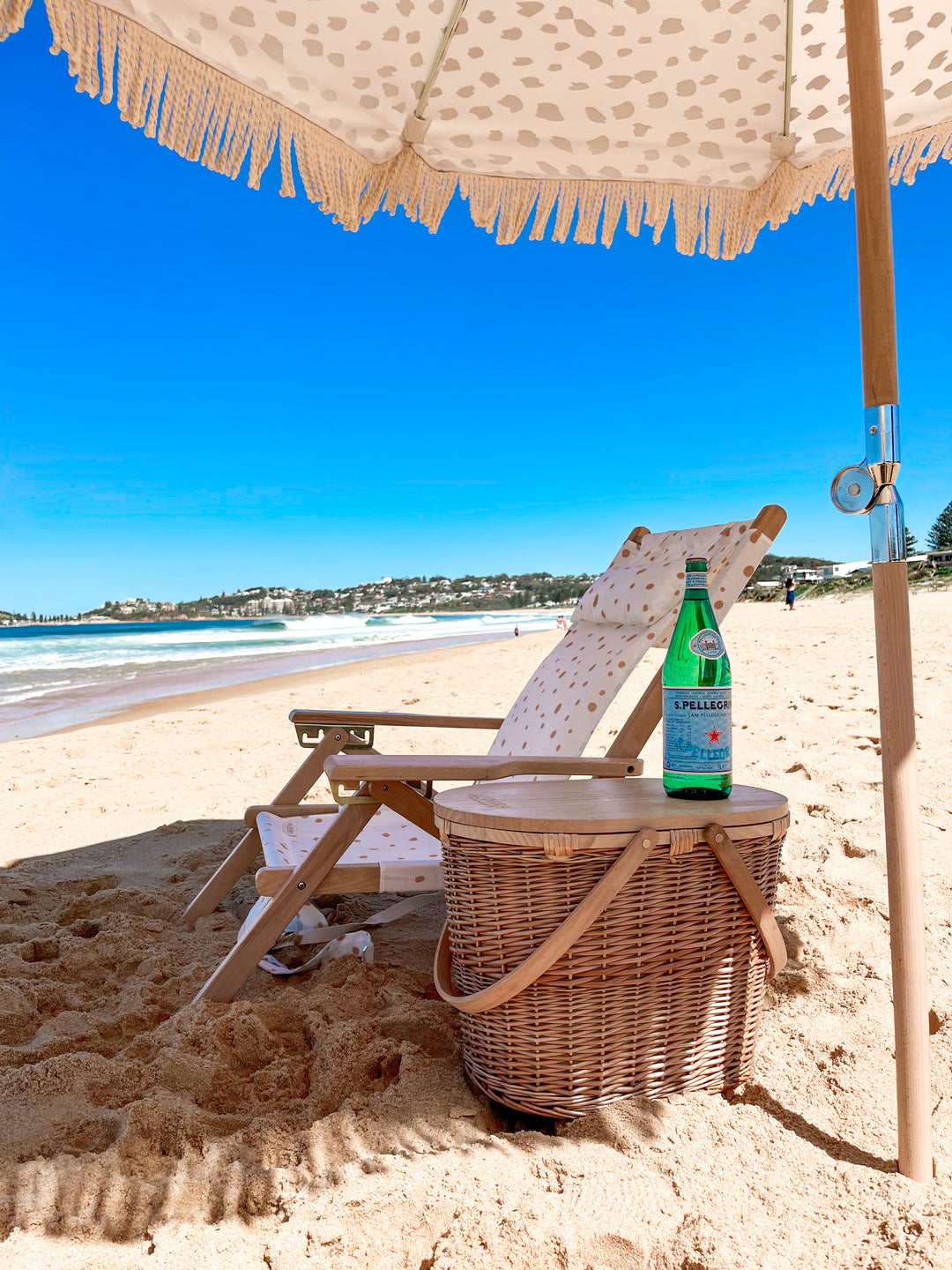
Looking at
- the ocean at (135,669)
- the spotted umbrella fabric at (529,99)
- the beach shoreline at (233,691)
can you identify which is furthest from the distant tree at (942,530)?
the spotted umbrella fabric at (529,99)

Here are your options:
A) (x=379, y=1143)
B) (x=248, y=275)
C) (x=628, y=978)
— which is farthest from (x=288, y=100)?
(x=248, y=275)

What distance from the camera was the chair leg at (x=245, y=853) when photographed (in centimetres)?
236

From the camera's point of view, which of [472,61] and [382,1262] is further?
[472,61]

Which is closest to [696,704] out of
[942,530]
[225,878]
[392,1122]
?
[392,1122]

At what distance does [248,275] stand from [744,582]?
35161 mm

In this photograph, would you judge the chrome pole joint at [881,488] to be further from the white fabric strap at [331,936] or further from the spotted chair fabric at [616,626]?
the white fabric strap at [331,936]

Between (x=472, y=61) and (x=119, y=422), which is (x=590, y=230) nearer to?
(x=472, y=61)

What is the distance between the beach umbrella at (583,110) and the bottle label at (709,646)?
10.7 inches

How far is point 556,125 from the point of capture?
2.30 m

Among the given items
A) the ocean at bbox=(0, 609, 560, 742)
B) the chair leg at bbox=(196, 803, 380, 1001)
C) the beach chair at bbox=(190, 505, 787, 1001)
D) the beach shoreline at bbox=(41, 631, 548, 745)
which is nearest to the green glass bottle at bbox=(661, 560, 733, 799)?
the beach chair at bbox=(190, 505, 787, 1001)

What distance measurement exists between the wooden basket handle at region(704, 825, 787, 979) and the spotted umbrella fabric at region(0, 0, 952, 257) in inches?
79.1

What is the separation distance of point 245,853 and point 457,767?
1.13 m

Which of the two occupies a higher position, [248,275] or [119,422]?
[248,275]

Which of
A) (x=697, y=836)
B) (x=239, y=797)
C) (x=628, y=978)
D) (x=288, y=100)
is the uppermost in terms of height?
(x=288, y=100)
